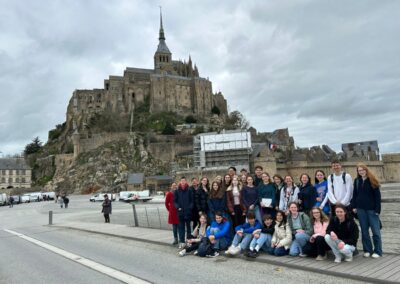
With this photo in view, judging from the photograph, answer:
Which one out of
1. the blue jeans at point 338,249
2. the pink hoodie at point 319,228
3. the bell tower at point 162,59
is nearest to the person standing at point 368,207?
the blue jeans at point 338,249

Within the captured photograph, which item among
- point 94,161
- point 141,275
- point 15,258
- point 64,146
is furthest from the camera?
point 64,146

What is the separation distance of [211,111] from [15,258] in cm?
8886

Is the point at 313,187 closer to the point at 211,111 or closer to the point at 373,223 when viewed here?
the point at 373,223

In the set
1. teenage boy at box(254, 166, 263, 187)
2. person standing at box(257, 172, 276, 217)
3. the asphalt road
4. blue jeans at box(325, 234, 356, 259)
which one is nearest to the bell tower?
the asphalt road

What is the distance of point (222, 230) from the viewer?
859 centimetres

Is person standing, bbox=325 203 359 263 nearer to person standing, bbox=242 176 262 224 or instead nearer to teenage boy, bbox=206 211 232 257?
person standing, bbox=242 176 262 224

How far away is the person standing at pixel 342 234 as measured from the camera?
21.7 ft

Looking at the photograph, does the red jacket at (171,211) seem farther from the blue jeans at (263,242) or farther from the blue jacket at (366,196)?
the blue jacket at (366,196)

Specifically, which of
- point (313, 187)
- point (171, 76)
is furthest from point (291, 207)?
point (171, 76)

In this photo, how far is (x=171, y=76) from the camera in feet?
311

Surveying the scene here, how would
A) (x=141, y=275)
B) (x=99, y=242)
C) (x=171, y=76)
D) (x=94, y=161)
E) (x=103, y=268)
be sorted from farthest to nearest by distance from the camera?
(x=171, y=76), (x=94, y=161), (x=99, y=242), (x=103, y=268), (x=141, y=275)

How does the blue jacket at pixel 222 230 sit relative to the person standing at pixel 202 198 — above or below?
below

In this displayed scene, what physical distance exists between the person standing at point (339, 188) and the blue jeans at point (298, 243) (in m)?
0.80

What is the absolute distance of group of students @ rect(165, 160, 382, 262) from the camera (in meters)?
6.89
